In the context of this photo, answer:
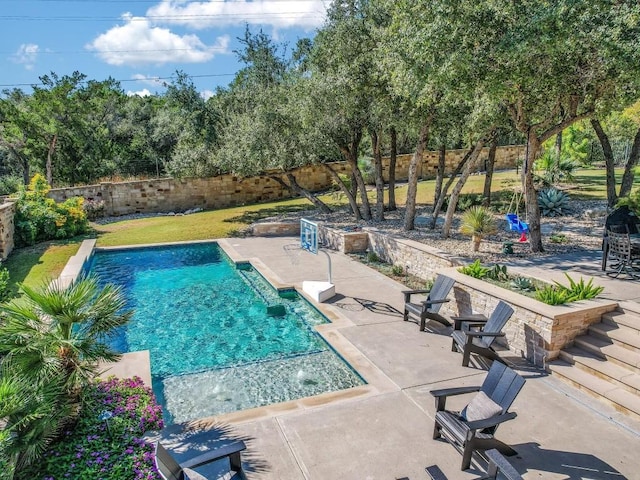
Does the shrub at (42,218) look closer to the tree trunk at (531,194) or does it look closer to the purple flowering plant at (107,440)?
the purple flowering plant at (107,440)

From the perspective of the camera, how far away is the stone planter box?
7.05 metres

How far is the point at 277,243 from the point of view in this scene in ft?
55.2

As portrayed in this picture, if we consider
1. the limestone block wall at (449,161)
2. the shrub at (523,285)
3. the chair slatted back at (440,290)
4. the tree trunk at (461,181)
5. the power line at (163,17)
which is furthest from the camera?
the limestone block wall at (449,161)

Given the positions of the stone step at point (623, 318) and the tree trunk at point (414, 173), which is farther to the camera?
the tree trunk at point (414, 173)

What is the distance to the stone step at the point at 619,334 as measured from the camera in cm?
669

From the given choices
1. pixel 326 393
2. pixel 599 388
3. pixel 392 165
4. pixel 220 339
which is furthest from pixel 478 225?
pixel 392 165

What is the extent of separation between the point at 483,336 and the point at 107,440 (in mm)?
5600

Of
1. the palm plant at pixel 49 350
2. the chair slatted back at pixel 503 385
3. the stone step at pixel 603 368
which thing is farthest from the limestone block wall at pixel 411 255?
the palm plant at pixel 49 350

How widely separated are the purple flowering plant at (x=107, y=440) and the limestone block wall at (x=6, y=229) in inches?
423

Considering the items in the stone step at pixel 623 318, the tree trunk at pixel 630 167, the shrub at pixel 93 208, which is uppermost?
the tree trunk at pixel 630 167

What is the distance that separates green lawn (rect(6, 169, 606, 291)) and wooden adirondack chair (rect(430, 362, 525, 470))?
1097 centimetres

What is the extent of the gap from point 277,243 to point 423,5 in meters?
9.88

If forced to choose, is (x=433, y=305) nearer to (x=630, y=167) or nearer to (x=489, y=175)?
(x=489, y=175)

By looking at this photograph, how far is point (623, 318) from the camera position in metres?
7.15
